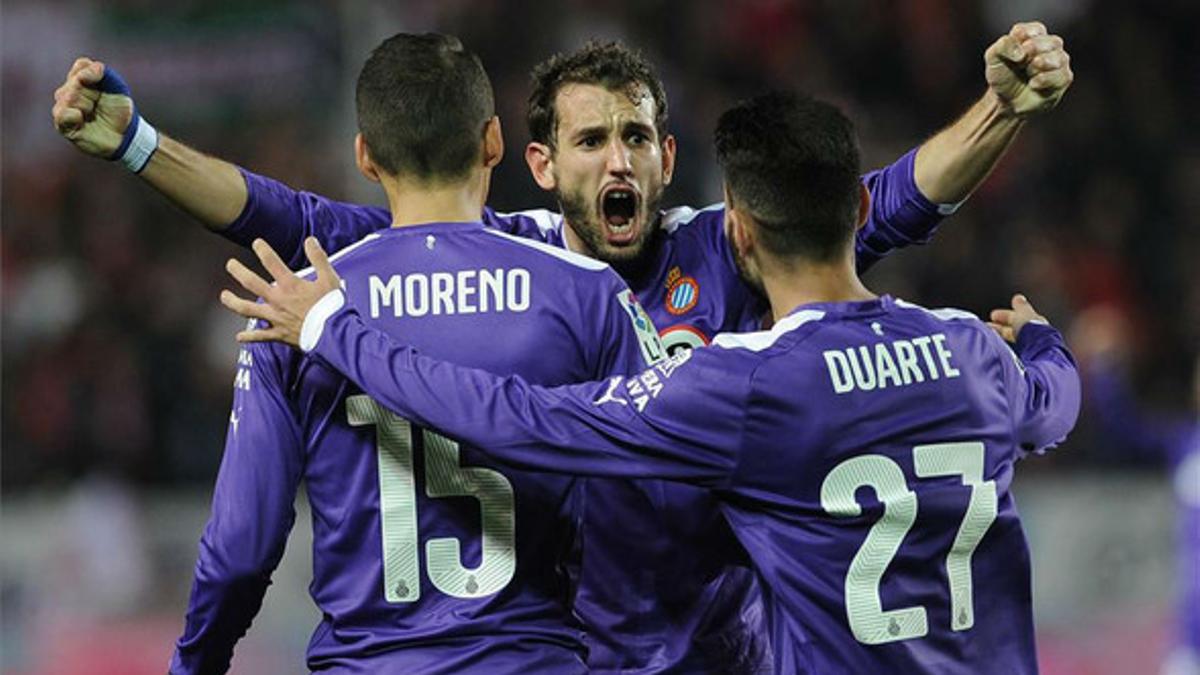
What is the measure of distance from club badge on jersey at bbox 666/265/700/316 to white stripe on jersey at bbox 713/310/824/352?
922 mm

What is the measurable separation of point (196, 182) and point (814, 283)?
1533 mm

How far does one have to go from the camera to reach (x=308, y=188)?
12961mm

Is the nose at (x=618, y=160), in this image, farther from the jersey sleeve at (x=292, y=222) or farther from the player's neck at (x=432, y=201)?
the player's neck at (x=432, y=201)

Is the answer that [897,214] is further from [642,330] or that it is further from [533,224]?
[642,330]

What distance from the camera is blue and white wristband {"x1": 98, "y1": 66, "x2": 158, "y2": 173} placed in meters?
4.54

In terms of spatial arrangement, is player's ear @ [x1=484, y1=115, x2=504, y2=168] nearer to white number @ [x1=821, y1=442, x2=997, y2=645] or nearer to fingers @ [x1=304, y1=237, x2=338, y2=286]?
fingers @ [x1=304, y1=237, x2=338, y2=286]

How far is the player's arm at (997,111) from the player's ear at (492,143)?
1193 millimetres

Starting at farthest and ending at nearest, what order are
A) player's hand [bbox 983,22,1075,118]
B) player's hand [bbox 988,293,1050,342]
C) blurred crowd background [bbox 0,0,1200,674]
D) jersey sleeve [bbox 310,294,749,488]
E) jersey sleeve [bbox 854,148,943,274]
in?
blurred crowd background [bbox 0,0,1200,674] → jersey sleeve [bbox 854,148,943,274] → player's hand [bbox 988,293,1050,342] → player's hand [bbox 983,22,1075,118] → jersey sleeve [bbox 310,294,749,488]

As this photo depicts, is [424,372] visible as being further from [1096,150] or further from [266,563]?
[1096,150]

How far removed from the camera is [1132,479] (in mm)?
10250

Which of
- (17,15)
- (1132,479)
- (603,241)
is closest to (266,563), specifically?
(603,241)

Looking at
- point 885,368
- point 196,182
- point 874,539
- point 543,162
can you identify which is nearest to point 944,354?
point 885,368

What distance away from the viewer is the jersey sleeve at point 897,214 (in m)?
4.94

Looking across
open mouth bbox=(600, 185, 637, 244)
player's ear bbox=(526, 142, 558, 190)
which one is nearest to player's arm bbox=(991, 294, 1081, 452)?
open mouth bbox=(600, 185, 637, 244)
